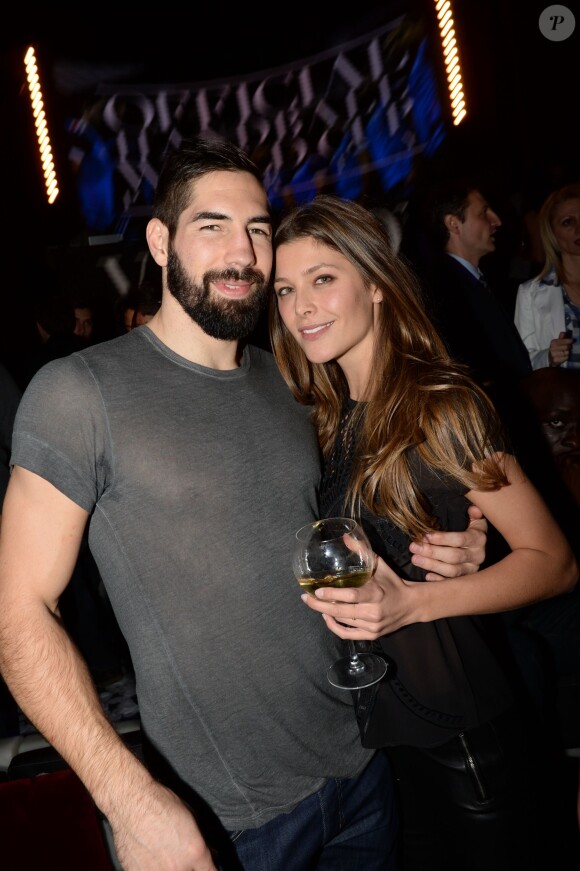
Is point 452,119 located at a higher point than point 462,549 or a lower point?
higher

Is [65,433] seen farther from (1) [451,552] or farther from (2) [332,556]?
(1) [451,552]

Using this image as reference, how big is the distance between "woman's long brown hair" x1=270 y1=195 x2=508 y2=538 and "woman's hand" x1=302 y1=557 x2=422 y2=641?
174 millimetres

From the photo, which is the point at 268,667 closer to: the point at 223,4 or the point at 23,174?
the point at 23,174

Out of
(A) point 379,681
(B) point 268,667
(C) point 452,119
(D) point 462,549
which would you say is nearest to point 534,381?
(D) point 462,549

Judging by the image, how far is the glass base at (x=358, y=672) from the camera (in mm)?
1591

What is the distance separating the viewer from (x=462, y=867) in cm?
173

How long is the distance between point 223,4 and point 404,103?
291 centimetres

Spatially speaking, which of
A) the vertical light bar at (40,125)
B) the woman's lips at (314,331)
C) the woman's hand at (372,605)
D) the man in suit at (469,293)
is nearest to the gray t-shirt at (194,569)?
the woman's hand at (372,605)

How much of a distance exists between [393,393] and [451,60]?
5.48 meters

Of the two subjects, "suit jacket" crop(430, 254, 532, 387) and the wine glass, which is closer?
the wine glass

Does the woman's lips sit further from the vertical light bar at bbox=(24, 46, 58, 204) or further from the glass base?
the vertical light bar at bbox=(24, 46, 58, 204)

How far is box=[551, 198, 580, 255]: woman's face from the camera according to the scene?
418 cm

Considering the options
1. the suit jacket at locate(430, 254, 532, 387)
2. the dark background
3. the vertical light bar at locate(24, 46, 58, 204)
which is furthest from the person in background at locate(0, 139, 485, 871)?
the dark background

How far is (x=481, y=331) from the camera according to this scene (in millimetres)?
4066
